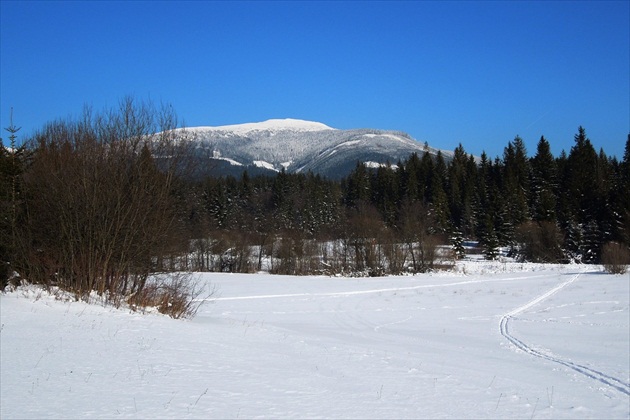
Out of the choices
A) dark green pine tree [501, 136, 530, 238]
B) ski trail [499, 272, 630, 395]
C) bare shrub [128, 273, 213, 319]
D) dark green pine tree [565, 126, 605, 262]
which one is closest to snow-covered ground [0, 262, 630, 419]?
ski trail [499, 272, 630, 395]

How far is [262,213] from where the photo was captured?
83.4 m

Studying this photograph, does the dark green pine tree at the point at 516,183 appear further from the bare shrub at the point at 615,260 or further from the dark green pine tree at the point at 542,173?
the bare shrub at the point at 615,260

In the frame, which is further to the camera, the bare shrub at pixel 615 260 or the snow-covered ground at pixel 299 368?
the bare shrub at pixel 615 260

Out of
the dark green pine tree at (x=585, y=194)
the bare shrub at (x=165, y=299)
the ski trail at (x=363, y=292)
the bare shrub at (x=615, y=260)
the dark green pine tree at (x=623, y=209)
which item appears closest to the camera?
the bare shrub at (x=165, y=299)

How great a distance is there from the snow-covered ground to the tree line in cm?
239

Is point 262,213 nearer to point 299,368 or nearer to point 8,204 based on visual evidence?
point 8,204

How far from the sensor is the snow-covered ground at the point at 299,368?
6449 mm

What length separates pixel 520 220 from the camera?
69688 mm

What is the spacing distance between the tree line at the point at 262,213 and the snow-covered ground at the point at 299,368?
239cm

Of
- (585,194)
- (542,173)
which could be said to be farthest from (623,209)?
(542,173)

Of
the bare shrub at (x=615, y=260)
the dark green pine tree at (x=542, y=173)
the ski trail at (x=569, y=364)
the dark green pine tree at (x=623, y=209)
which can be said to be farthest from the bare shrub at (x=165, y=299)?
the dark green pine tree at (x=542, y=173)

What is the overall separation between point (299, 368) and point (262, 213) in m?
75.1

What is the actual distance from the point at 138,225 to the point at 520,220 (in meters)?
63.3

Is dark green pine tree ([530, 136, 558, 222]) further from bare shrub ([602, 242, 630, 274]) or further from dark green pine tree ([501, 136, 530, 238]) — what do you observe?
bare shrub ([602, 242, 630, 274])
